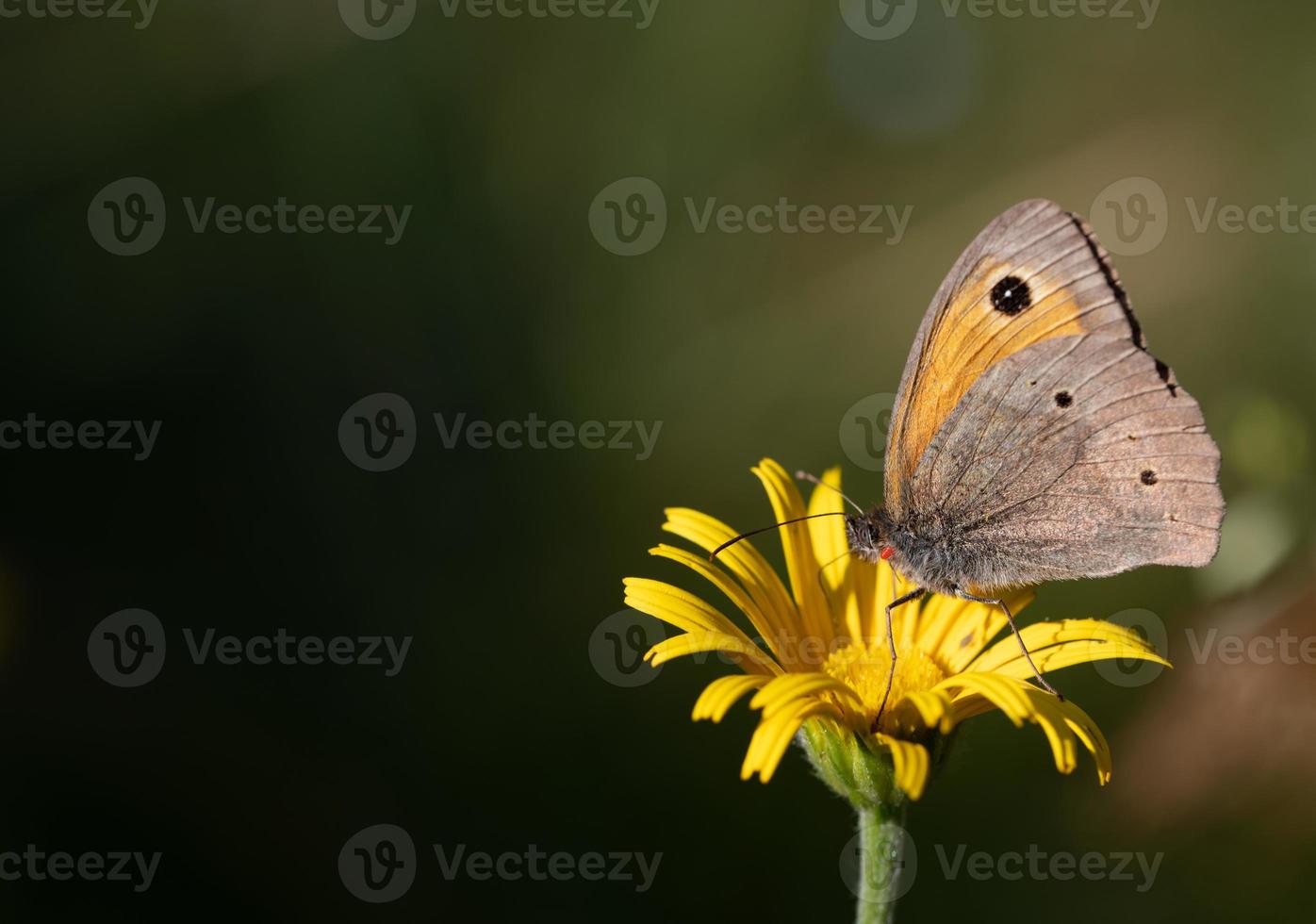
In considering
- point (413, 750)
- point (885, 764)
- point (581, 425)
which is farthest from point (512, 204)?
point (885, 764)

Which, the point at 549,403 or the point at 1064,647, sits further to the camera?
the point at 549,403

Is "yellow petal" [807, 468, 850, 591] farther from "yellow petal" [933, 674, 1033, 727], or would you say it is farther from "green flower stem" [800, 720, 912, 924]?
"green flower stem" [800, 720, 912, 924]

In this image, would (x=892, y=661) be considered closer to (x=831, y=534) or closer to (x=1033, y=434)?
(x=831, y=534)

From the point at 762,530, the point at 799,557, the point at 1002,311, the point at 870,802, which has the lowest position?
the point at 870,802

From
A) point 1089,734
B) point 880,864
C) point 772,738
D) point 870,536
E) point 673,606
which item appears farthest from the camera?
point 870,536

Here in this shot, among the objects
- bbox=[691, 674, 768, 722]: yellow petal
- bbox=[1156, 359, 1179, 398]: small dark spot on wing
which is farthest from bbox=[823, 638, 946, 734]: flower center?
bbox=[1156, 359, 1179, 398]: small dark spot on wing

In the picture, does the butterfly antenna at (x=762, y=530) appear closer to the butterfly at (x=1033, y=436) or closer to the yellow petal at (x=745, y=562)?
the yellow petal at (x=745, y=562)

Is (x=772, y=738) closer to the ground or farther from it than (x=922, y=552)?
closer to the ground

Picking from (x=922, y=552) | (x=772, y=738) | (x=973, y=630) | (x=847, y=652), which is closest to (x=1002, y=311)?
(x=922, y=552)

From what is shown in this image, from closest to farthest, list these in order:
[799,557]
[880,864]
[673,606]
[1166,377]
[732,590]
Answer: [880,864], [673,606], [1166,377], [732,590], [799,557]
